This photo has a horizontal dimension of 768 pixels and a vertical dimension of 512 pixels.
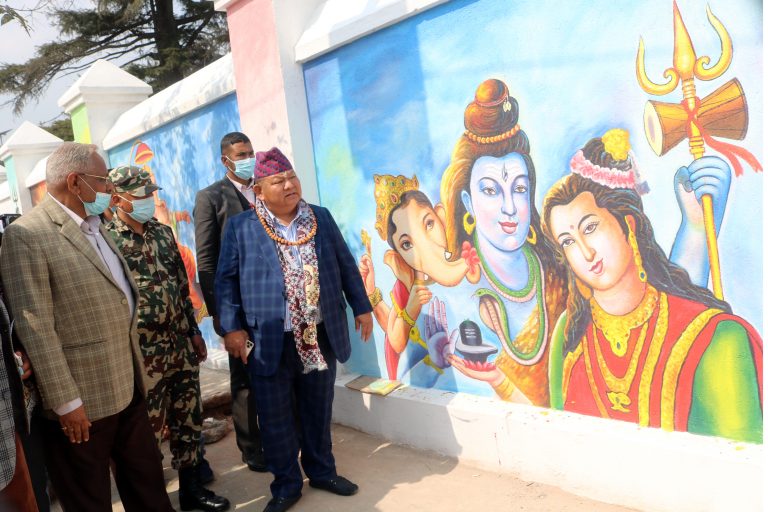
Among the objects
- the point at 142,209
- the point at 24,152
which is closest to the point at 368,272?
the point at 142,209

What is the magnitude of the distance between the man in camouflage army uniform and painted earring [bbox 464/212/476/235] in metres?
1.58

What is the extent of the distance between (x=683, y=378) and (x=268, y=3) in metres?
3.50

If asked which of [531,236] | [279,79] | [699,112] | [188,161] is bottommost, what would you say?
[531,236]

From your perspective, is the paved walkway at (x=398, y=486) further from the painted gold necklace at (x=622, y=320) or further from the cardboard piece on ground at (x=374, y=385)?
the painted gold necklace at (x=622, y=320)

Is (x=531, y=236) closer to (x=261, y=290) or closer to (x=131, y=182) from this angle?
(x=261, y=290)

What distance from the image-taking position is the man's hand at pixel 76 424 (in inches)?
104

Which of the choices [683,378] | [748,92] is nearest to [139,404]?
[683,378]

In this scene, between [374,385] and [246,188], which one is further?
[374,385]

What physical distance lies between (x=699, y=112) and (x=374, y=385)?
101 inches

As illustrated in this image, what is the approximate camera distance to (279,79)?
15.0ft

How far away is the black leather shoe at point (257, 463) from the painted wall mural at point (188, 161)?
2.38 metres

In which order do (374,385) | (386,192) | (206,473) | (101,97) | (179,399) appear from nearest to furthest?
(179,399) < (206,473) < (386,192) < (374,385) < (101,97)

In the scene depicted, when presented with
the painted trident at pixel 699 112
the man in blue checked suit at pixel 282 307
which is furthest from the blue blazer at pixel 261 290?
the painted trident at pixel 699 112

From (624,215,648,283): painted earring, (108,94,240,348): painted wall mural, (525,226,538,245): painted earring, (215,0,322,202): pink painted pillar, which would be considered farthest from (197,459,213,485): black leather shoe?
(624,215,648,283): painted earring
